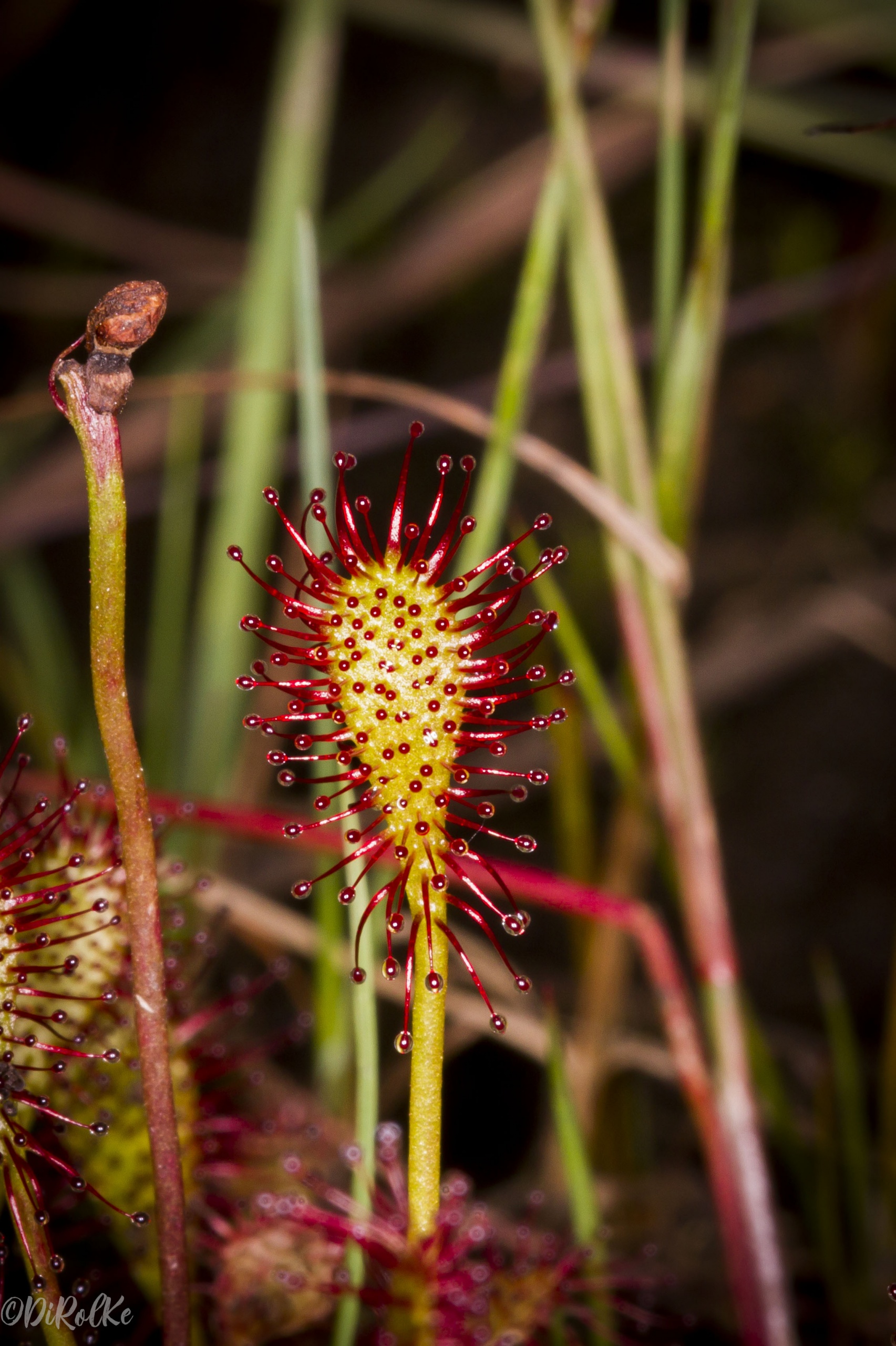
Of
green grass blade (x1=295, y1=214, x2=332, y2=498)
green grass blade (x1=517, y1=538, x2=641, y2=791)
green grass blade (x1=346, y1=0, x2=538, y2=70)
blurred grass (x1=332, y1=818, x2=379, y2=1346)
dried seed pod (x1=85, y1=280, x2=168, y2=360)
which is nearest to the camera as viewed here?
dried seed pod (x1=85, y1=280, x2=168, y2=360)

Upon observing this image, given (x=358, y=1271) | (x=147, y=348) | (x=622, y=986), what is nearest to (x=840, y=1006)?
(x=622, y=986)

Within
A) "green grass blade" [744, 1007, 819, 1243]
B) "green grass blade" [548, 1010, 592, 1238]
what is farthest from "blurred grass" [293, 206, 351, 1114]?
"green grass blade" [744, 1007, 819, 1243]

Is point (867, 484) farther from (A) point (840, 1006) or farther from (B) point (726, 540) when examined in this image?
(A) point (840, 1006)

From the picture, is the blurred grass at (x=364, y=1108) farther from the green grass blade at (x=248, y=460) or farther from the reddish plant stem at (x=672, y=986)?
the green grass blade at (x=248, y=460)

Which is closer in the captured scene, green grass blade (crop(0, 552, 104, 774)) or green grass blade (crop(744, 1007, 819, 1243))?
green grass blade (crop(744, 1007, 819, 1243))

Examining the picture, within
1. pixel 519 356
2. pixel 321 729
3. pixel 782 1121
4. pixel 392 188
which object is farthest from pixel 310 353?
pixel 392 188

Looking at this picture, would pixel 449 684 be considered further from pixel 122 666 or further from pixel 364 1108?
pixel 364 1108

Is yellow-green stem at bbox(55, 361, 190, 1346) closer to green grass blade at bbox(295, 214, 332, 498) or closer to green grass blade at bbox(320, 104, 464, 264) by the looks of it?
green grass blade at bbox(295, 214, 332, 498)
